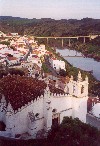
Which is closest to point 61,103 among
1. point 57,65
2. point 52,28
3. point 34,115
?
point 34,115

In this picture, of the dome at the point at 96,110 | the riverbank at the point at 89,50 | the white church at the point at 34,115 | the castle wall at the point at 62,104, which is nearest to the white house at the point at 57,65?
the riverbank at the point at 89,50

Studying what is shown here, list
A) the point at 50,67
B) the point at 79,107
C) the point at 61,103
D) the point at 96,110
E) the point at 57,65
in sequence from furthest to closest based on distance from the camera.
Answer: the point at 50,67, the point at 57,65, the point at 96,110, the point at 79,107, the point at 61,103

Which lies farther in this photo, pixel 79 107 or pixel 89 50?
pixel 89 50

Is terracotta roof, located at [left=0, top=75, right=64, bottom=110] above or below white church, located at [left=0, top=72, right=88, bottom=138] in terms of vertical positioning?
above

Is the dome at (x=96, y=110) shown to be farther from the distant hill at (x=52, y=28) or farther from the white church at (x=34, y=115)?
the distant hill at (x=52, y=28)

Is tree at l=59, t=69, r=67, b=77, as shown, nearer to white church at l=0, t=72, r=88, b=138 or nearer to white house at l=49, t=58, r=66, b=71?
white house at l=49, t=58, r=66, b=71

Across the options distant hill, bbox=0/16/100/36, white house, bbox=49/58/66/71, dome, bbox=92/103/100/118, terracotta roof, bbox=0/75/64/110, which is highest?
distant hill, bbox=0/16/100/36

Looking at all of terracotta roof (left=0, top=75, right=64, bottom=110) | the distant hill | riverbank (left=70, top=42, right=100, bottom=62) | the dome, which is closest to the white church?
terracotta roof (left=0, top=75, right=64, bottom=110)

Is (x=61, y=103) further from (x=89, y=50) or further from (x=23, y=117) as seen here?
(x=89, y=50)

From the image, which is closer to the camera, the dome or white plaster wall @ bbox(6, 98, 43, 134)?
white plaster wall @ bbox(6, 98, 43, 134)

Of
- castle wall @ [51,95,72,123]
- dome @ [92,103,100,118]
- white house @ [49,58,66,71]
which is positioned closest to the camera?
castle wall @ [51,95,72,123]

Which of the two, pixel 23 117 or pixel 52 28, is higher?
pixel 52 28
